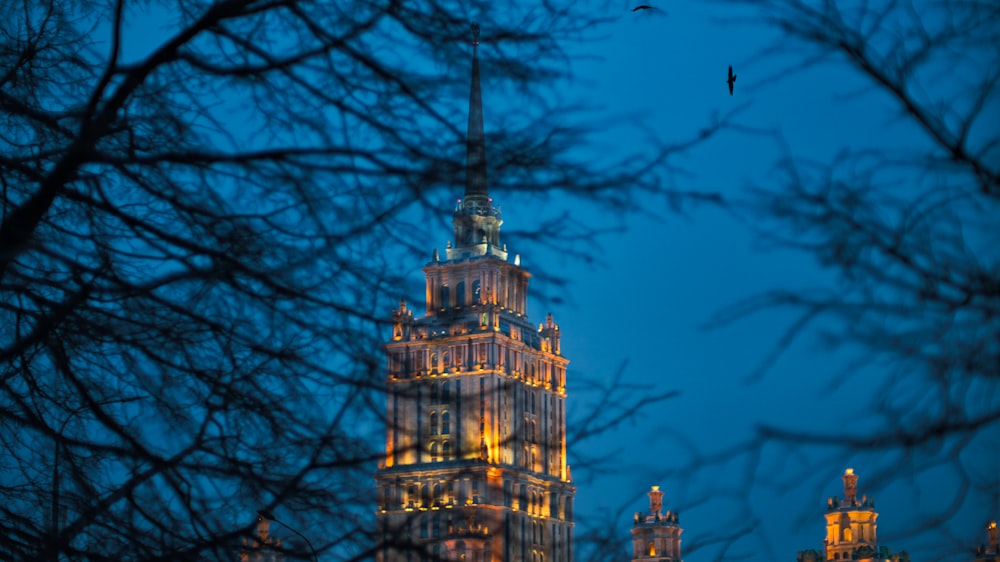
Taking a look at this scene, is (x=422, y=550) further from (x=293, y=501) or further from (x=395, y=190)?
(x=395, y=190)

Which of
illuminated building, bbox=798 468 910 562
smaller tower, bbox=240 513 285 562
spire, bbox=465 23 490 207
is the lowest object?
smaller tower, bbox=240 513 285 562

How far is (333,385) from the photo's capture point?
8.74m

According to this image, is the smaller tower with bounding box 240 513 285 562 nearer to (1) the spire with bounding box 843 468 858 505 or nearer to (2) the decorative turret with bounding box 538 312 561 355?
→ (1) the spire with bounding box 843 468 858 505

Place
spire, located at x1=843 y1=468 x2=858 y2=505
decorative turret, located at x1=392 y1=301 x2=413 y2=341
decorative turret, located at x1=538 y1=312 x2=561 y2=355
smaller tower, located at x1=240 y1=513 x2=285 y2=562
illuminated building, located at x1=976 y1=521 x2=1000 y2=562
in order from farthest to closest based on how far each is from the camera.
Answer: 1. decorative turret, located at x1=538 y1=312 x2=561 y2=355
2. spire, located at x1=843 y1=468 x2=858 y2=505
3. decorative turret, located at x1=392 y1=301 x2=413 y2=341
4. smaller tower, located at x1=240 y1=513 x2=285 y2=562
5. illuminated building, located at x1=976 y1=521 x2=1000 y2=562

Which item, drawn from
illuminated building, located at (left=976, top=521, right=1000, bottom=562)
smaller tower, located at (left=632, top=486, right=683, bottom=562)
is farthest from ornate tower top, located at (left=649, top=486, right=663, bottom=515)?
illuminated building, located at (left=976, top=521, right=1000, bottom=562)

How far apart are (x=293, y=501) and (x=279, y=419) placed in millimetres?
465

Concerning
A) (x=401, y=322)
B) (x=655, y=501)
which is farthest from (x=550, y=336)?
(x=401, y=322)

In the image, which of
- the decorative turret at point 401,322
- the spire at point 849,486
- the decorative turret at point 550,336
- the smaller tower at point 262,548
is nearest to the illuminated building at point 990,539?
the decorative turret at point 401,322

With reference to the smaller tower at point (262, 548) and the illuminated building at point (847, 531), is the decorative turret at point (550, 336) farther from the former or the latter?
the smaller tower at point (262, 548)

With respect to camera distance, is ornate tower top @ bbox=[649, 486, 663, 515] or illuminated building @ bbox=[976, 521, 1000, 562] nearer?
illuminated building @ bbox=[976, 521, 1000, 562]

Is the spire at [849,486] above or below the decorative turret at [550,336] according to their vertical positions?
below

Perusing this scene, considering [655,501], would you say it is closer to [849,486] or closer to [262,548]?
[849,486]

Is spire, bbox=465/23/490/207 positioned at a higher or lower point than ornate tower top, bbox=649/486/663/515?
lower

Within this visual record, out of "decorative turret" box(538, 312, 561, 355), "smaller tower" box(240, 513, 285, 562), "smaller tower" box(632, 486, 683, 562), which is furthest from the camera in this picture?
"decorative turret" box(538, 312, 561, 355)
